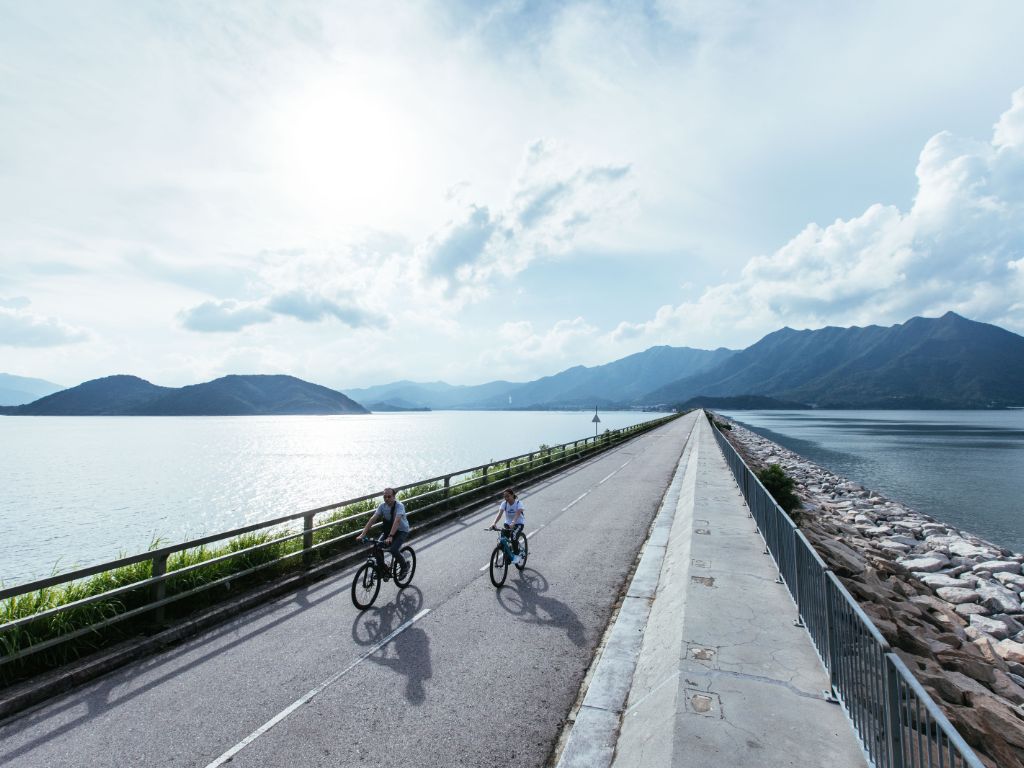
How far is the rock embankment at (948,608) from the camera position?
7066 mm

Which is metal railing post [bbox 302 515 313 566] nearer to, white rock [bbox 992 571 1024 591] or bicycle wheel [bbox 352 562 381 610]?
bicycle wheel [bbox 352 562 381 610]

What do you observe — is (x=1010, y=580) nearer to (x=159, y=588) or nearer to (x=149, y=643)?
(x=149, y=643)

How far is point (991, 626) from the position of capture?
Answer: 12.3 metres

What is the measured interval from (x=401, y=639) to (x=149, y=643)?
12.4ft

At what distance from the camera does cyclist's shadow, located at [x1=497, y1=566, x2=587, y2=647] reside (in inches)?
344

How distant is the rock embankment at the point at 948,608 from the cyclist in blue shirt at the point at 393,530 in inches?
337

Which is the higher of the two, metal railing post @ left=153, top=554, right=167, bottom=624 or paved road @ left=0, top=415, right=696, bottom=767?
metal railing post @ left=153, top=554, right=167, bottom=624

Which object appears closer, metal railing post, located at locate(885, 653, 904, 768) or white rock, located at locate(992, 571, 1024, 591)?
metal railing post, located at locate(885, 653, 904, 768)

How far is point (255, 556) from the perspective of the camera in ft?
37.3

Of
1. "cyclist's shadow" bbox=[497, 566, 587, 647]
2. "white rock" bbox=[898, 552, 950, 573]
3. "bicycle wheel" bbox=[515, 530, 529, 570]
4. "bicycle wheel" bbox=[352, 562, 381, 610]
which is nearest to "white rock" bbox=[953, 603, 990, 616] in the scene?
"white rock" bbox=[898, 552, 950, 573]

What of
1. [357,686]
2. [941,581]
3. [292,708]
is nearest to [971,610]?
[941,581]

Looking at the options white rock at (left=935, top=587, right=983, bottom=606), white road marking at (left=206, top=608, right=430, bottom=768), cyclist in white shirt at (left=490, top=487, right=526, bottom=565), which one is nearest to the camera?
white road marking at (left=206, top=608, right=430, bottom=768)

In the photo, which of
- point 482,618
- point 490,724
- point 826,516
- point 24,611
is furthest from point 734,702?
point 826,516

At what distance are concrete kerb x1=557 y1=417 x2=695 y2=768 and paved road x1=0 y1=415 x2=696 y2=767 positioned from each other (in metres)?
0.27
